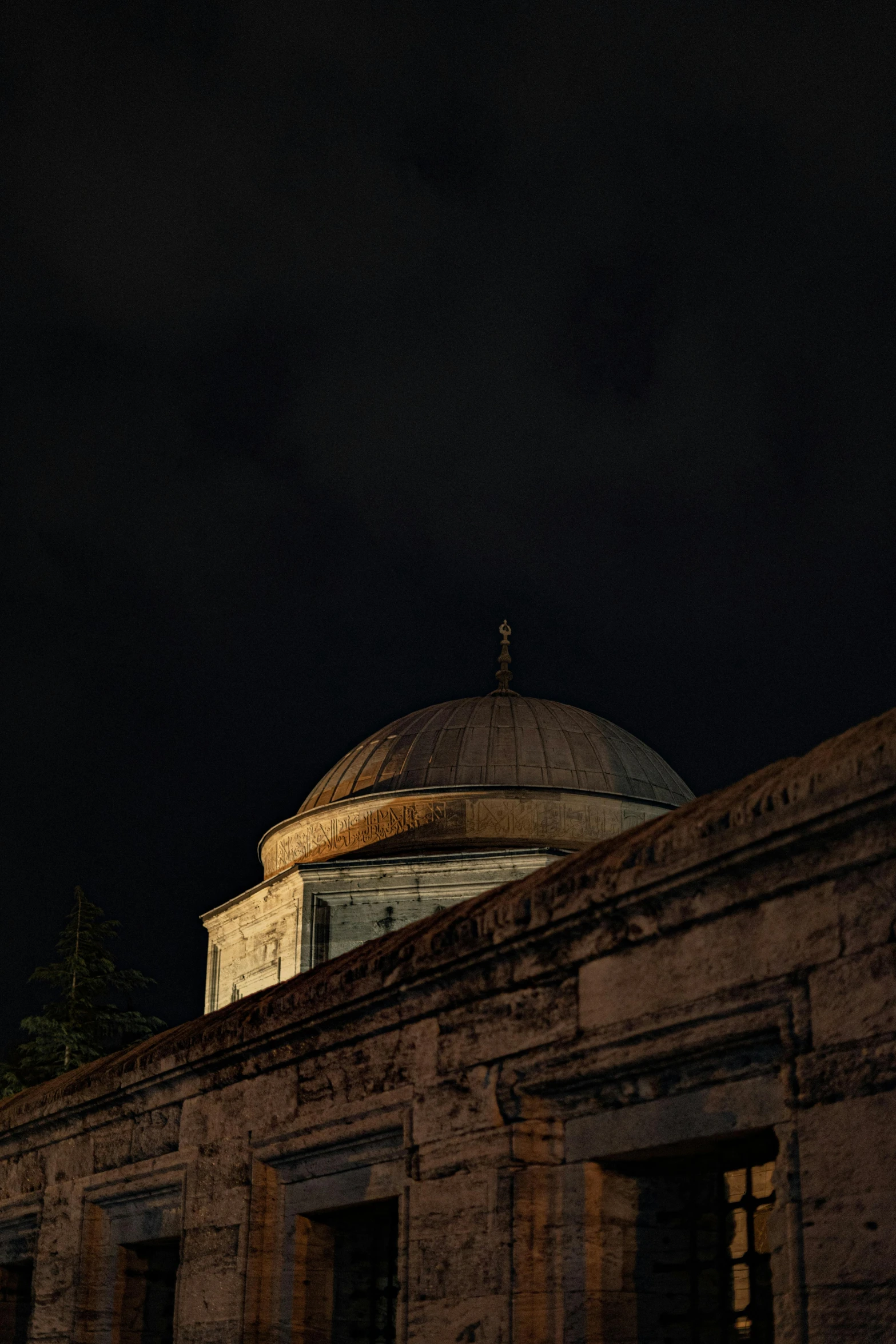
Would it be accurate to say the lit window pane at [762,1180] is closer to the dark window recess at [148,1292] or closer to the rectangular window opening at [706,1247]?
the rectangular window opening at [706,1247]

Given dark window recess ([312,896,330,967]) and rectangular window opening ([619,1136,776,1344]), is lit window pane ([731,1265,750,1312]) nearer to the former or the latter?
rectangular window opening ([619,1136,776,1344])

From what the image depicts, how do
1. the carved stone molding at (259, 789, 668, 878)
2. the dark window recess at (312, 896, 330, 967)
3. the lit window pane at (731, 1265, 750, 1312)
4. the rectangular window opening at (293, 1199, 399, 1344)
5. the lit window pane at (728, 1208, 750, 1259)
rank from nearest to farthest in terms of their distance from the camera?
the lit window pane at (731, 1265, 750, 1312)
the lit window pane at (728, 1208, 750, 1259)
the rectangular window opening at (293, 1199, 399, 1344)
the dark window recess at (312, 896, 330, 967)
the carved stone molding at (259, 789, 668, 878)

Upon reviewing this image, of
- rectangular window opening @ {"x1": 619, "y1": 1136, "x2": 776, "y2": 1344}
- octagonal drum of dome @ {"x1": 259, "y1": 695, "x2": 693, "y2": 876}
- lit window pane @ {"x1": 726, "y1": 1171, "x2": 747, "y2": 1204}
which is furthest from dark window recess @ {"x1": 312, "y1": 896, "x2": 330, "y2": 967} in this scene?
lit window pane @ {"x1": 726, "y1": 1171, "x2": 747, "y2": 1204}

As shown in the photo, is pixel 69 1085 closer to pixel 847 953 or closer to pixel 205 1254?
pixel 205 1254

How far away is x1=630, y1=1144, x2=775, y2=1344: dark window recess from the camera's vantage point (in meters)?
5.91

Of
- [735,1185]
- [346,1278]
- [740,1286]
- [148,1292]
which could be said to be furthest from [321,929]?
[735,1185]

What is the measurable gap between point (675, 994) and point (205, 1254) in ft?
14.1

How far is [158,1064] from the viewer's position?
9.23 m

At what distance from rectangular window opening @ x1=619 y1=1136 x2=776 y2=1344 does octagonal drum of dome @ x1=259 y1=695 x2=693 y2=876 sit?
59.7 ft

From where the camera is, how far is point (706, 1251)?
612 centimetres

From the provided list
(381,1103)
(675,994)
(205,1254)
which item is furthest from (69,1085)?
(675,994)

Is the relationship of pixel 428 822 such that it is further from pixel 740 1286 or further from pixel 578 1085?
pixel 578 1085

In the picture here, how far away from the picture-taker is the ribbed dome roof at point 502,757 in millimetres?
26828

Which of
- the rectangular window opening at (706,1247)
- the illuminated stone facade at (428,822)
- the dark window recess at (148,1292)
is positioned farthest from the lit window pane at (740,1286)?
the illuminated stone facade at (428,822)
